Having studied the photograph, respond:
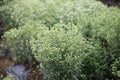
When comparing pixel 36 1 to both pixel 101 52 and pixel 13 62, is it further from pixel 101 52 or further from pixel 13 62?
pixel 101 52

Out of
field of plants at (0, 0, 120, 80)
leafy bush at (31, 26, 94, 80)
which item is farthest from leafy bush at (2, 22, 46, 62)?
leafy bush at (31, 26, 94, 80)

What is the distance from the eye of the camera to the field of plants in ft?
24.7

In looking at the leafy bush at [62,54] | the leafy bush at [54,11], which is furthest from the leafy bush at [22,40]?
the leafy bush at [62,54]

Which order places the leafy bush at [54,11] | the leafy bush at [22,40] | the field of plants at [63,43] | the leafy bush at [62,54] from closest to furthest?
the leafy bush at [62,54] < the field of plants at [63,43] < the leafy bush at [22,40] < the leafy bush at [54,11]

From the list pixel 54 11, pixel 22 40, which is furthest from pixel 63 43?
pixel 54 11

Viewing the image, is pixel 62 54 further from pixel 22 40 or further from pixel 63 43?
pixel 22 40

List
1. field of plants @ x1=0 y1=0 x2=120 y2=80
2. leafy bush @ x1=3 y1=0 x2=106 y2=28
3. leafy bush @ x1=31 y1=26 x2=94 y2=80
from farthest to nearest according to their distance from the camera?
leafy bush @ x1=3 y1=0 x2=106 y2=28 < field of plants @ x1=0 y1=0 x2=120 y2=80 < leafy bush @ x1=31 y1=26 x2=94 y2=80

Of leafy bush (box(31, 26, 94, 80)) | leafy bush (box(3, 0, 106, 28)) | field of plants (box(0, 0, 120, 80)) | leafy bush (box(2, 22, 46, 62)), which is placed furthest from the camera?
leafy bush (box(3, 0, 106, 28))

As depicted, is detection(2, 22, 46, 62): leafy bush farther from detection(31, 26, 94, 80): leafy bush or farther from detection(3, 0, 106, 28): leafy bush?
detection(31, 26, 94, 80): leafy bush

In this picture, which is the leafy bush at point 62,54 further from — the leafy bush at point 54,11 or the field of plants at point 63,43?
the leafy bush at point 54,11

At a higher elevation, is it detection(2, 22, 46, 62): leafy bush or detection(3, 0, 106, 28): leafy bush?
detection(3, 0, 106, 28): leafy bush

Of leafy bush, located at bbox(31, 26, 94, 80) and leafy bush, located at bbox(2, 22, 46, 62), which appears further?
leafy bush, located at bbox(2, 22, 46, 62)

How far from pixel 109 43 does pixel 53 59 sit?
168cm

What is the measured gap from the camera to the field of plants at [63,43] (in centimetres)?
753
